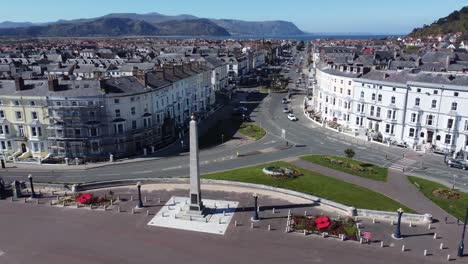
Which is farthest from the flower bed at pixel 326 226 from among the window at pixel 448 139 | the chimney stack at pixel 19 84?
the chimney stack at pixel 19 84

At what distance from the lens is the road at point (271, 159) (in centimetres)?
6078

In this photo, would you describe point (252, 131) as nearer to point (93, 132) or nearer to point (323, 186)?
point (323, 186)

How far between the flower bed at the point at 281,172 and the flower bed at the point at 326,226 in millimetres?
13622

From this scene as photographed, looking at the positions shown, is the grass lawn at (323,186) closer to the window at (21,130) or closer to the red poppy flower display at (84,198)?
the red poppy flower display at (84,198)

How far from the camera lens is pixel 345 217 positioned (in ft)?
148

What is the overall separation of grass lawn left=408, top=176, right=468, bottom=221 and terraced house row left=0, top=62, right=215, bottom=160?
153ft

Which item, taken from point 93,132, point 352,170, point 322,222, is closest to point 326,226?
point 322,222

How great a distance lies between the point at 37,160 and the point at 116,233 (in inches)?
1349

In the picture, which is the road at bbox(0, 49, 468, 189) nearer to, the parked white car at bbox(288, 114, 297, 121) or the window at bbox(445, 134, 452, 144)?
the window at bbox(445, 134, 452, 144)

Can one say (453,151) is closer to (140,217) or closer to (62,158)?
(140,217)

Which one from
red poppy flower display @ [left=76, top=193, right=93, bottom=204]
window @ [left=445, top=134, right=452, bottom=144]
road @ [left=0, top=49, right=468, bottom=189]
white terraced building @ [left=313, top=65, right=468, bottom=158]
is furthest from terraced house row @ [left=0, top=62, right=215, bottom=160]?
window @ [left=445, top=134, right=452, bottom=144]

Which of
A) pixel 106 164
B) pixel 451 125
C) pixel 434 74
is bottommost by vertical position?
pixel 106 164

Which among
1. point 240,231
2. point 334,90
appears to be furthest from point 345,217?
point 334,90

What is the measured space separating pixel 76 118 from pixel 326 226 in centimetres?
4680
